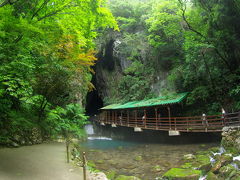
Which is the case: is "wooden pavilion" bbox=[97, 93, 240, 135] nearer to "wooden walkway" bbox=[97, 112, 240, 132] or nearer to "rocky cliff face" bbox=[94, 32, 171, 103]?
"wooden walkway" bbox=[97, 112, 240, 132]

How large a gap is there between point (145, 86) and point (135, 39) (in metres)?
7.05

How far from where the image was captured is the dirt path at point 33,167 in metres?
5.03

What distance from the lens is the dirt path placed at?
503 centimetres

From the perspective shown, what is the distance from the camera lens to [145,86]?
22.3 metres

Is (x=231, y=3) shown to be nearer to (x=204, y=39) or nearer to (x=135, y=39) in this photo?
(x=204, y=39)

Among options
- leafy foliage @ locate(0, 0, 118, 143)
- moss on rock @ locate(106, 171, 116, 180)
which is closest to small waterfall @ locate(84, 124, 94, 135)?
leafy foliage @ locate(0, 0, 118, 143)

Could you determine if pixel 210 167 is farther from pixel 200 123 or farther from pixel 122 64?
pixel 122 64

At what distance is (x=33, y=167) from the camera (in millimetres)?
5703

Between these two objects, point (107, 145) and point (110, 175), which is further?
point (107, 145)

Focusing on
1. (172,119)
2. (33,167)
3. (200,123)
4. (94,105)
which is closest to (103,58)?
(94,105)

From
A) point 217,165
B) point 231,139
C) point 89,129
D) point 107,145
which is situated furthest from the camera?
point 89,129

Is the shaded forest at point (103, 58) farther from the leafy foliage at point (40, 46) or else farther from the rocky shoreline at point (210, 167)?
the rocky shoreline at point (210, 167)

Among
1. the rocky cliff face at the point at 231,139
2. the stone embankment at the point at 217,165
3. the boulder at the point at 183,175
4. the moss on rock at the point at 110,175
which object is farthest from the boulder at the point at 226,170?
the moss on rock at the point at 110,175

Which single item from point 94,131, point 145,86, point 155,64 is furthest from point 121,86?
point 94,131
